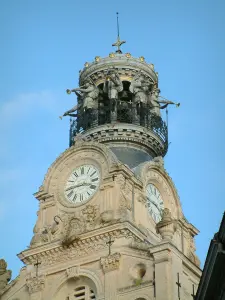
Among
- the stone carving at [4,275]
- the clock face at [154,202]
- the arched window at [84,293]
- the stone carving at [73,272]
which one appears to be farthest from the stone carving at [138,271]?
the stone carving at [4,275]

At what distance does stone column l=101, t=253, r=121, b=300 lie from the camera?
130 feet

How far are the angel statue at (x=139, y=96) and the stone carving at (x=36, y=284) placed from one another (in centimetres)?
1099

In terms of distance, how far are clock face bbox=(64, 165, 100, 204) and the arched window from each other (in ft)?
15.3

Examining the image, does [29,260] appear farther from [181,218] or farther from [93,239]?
[181,218]

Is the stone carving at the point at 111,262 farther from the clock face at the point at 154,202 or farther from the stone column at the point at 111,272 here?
the clock face at the point at 154,202

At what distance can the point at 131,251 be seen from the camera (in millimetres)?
40250

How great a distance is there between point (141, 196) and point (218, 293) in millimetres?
19740

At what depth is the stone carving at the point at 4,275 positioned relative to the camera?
43.9 m

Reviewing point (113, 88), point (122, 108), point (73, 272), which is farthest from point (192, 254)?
point (113, 88)

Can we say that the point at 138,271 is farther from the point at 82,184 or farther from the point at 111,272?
the point at 82,184

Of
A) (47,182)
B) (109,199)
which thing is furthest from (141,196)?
(47,182)

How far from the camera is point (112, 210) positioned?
42.0 meters

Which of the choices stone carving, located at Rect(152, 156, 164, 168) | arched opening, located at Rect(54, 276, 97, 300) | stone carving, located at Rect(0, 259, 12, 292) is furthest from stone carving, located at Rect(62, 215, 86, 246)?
stone carving, located at Rect(152, 156, 164, 168)

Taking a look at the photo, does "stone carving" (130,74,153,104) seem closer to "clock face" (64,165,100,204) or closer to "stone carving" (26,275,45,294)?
"clock face" (64,165,100,204)
